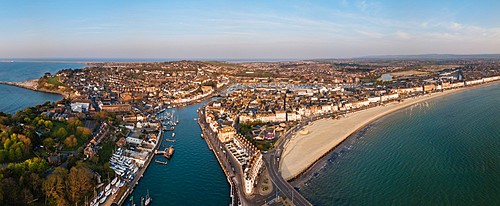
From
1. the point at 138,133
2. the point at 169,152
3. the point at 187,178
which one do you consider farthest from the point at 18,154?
the point at 138,133

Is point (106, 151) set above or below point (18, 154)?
below

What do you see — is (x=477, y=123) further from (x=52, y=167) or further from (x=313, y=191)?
(x=52, y=167)

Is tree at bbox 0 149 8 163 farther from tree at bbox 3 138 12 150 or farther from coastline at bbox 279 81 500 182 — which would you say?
coastline at bbox 279 81 500 182

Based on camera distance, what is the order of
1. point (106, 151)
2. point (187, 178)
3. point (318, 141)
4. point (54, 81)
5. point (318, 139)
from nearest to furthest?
point (187, 178) → point (106, 151) → point (318, 141) → point (318, 139) → point (54, 81)

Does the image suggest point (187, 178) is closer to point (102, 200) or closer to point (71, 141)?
point (102, 200)

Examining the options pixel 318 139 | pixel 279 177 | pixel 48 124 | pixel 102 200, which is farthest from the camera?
pixel 318 139

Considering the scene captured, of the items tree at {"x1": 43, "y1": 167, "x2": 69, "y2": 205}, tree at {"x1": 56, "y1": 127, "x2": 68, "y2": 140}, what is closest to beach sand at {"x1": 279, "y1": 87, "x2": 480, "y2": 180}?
tree at {"x1": 43, "y1": 167, "x2": 69, "y2": 205}
